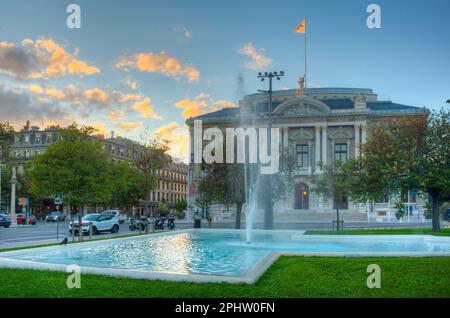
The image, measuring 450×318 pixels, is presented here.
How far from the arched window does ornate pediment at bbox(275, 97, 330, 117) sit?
1045 centimetres

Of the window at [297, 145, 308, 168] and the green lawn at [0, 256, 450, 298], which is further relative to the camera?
the window at [297, 145, 308, 168]

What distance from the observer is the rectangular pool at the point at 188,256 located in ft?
38.1

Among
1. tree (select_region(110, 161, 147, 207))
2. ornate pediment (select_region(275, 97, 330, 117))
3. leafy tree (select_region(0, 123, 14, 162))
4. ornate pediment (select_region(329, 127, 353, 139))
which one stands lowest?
tree (select_region(110, 161, 147, 207))

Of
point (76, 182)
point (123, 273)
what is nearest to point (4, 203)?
point (76, 182)

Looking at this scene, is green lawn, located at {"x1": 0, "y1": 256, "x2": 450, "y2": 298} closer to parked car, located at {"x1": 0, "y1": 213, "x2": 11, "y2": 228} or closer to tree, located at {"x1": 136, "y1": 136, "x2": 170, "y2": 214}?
parked car, located at {"x1": 0, "y1": 213, "x2": 11, "y2": 228}

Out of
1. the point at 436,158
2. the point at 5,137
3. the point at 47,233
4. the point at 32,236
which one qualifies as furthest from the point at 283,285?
the point at 5,137

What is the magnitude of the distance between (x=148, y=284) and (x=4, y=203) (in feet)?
257

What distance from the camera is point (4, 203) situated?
79.8m

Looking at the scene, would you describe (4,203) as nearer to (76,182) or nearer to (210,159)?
(210,159)

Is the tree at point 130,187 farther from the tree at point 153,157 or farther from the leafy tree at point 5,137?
the leafy tree at point 5,137

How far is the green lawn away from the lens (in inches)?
368

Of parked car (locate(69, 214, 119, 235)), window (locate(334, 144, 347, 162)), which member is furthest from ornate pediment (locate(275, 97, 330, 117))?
parked car (locate(69, 214, 119, 235))

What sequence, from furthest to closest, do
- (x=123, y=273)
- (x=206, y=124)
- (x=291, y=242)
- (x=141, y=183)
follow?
(x=206, y=124)
(x=141, y=183)
(x=291, y=242)
(x=123, y=273)

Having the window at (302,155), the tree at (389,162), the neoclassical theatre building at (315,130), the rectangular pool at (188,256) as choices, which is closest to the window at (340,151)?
the neoclassical theatre building at (315,130)
